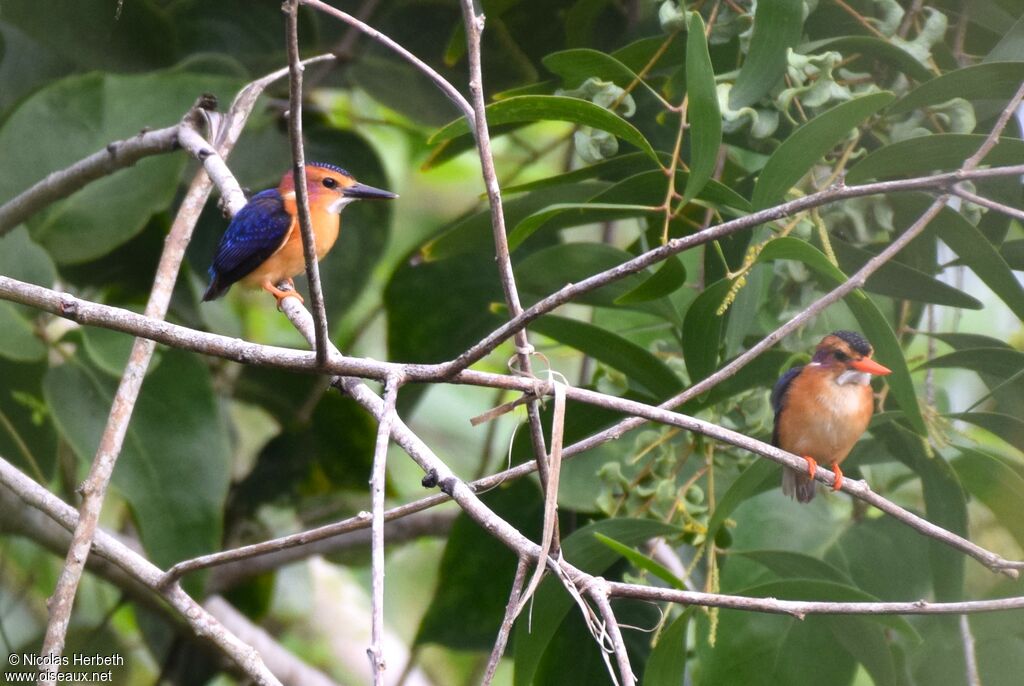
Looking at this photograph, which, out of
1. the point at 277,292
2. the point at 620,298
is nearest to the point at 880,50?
the point at 620,298

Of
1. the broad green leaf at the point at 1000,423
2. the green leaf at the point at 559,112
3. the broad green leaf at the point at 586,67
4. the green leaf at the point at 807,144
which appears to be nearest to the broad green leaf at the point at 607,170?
the broad green leaf at the point at 586,67

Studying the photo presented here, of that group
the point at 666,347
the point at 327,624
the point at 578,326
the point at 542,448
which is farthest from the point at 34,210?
the point at 327,624

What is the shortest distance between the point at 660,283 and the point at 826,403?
1.96 feet

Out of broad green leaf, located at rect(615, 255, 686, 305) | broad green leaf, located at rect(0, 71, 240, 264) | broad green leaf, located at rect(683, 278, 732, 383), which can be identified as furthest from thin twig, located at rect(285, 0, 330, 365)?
broad green leaf, located at rect(0, 71, 240, 264)

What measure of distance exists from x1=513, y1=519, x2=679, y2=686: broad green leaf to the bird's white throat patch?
617 millimetres

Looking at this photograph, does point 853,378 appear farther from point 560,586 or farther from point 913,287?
point 560,586

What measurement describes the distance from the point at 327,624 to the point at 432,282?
218 centimetres

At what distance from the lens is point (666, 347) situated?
8.79 feet

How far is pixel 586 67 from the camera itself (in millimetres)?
2291

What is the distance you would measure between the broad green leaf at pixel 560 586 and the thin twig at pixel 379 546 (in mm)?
766

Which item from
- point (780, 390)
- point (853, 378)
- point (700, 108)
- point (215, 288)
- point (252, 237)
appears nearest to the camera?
point (700, 108)

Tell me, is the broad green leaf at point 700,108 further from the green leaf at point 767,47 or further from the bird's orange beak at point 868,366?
the bird's orange beak at point 868,366

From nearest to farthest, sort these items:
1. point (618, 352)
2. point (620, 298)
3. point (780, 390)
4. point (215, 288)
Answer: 1. point (620, 298)
2. point (618, 352)
3. point (780, 390)
4. point (215, 288)

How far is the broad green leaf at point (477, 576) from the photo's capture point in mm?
2949
